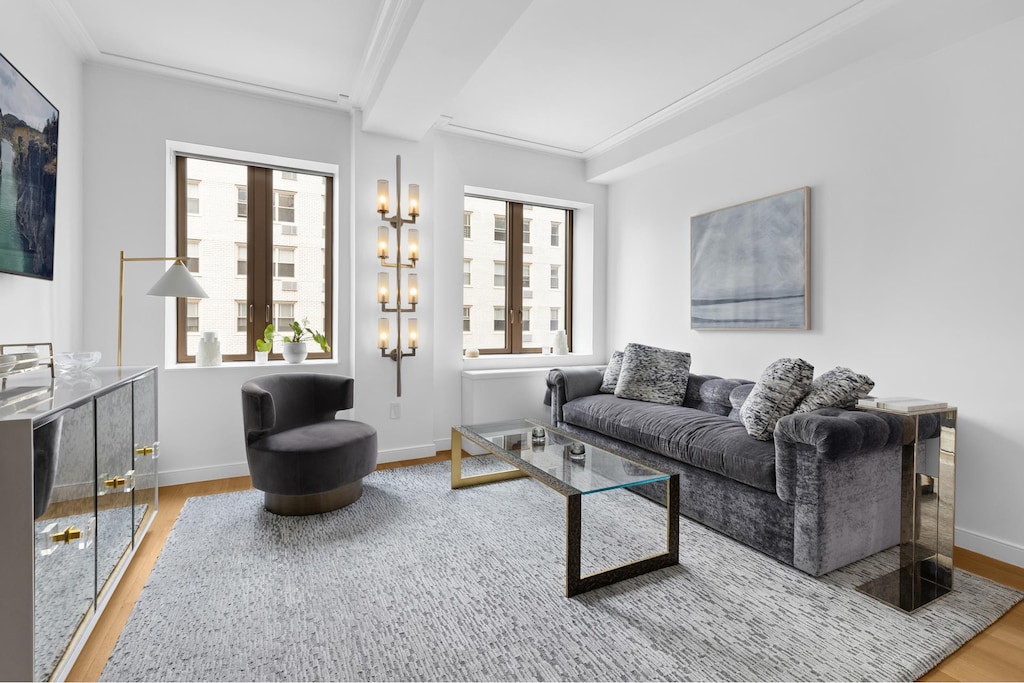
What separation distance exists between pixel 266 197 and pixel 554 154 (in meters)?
2.60

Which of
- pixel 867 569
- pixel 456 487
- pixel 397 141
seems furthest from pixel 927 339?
pixel 397 141

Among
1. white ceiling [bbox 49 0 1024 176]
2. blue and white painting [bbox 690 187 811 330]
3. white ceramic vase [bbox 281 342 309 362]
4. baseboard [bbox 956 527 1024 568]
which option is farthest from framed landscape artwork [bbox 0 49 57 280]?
baseboard [bbox 956 527 1024 568]

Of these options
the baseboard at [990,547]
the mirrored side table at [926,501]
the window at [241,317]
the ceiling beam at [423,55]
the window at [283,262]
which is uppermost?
the ceiling beam at [423,55]

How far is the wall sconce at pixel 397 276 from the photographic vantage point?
149 inches

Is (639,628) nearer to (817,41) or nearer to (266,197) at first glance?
(817,41)

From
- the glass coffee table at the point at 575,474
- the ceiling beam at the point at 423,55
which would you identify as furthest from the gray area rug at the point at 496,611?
the ceiling beam at the point at 423,55

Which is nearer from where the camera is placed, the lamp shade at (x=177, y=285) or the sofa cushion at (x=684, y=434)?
the sofa cushion at (x=684, y=434)

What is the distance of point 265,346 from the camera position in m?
3.64

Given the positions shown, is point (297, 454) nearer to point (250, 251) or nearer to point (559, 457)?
point (559, 457)

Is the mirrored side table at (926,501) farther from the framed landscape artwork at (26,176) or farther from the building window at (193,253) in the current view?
the building window at (193,253)

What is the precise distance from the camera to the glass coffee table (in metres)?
1.99

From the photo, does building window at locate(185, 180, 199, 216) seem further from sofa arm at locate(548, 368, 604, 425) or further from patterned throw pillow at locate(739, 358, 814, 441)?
patterned throw pillow at locate(739, 358, 814, 441)

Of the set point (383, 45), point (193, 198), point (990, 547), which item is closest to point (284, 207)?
point (193, 198)

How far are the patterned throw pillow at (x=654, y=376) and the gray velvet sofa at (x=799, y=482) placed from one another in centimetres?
74
